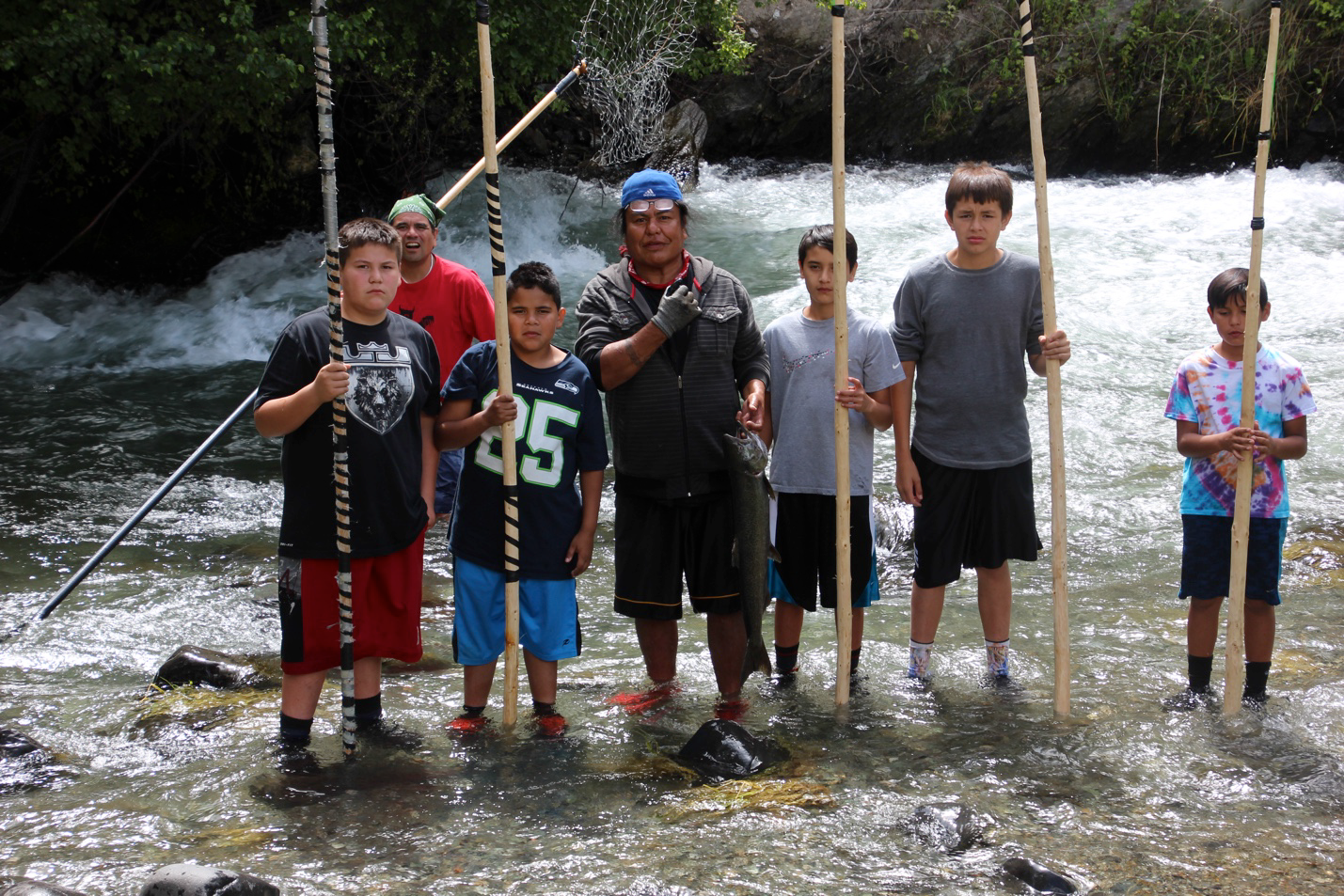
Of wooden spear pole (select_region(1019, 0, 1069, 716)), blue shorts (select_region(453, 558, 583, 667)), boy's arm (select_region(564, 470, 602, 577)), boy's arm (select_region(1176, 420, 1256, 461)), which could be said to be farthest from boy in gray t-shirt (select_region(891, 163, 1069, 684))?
blue shorts (select_region(453, 558, 583, 667))

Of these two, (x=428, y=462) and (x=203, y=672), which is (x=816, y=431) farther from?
(x=203, y=672)

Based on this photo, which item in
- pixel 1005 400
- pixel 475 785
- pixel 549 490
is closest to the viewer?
pixel 475 785

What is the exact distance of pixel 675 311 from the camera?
3715 mm

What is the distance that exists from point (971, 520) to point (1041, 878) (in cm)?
164

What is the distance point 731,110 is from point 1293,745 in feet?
47.6

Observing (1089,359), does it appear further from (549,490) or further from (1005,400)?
(549,490)

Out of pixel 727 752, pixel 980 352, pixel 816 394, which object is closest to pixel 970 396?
pixel 980 352

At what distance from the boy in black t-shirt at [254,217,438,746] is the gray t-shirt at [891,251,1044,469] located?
1.83 meters

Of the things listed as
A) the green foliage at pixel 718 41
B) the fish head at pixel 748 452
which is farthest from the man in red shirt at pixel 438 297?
the green foliage at pixel 718 41

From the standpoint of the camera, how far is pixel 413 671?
485cm

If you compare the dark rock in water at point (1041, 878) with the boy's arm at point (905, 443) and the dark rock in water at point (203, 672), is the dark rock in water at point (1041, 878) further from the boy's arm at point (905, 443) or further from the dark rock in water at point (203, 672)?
the dark rock in water at point (203, 672)

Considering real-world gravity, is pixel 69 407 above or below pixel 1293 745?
above

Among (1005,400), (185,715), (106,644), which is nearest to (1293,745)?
(1005,400)

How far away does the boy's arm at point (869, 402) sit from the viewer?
12.9 feet
